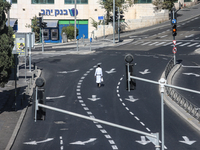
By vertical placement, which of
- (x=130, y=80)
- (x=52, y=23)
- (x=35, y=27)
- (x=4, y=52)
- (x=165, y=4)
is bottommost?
(x=130, y=80)

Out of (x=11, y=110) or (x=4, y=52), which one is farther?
(x=11, y=110)

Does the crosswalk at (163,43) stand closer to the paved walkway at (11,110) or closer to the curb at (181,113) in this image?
the paved walkway at (11,110)

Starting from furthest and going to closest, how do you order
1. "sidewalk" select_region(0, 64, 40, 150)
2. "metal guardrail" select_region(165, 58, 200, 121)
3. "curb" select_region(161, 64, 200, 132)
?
"metal guardrail" select_region(165, 58, 200, 121) < "curb" select_region(161, 64, 200, 132) < "sidewalk" select_region(0, 64, 40, 150)

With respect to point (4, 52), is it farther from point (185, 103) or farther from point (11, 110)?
point (185, 103)

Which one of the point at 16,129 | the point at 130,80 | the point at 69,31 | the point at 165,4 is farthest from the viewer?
the point at 165,4

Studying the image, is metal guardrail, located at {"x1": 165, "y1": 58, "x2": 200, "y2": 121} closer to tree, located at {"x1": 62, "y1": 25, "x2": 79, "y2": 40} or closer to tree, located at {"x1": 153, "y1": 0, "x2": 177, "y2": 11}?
tree, located at {"x1": 62, "y1": 25, "x2": 79, "y2": 40}

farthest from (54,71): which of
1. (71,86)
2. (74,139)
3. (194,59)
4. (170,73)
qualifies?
(74,139)

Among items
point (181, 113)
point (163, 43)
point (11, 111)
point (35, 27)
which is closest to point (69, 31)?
point (35, 27)

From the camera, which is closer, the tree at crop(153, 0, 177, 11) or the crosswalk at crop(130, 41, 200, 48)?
the crosswalk at crop(130, 41, 200, 48)

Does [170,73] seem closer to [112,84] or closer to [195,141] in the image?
[112,84]

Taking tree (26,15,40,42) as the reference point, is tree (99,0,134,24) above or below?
above

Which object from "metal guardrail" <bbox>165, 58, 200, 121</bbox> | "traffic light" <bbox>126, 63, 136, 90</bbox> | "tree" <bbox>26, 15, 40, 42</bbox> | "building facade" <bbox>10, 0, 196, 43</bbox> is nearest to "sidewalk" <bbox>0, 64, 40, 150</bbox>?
"traffic light" <bbox>126, 63, 136, 90</bbox>

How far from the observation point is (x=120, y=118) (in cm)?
2445

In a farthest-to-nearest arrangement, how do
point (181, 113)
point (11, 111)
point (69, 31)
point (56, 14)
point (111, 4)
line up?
1. point (56, 14)
2. point (111, 4)
3. point (69, 31)
4. point (11, 111)
5. point (181, 113)
